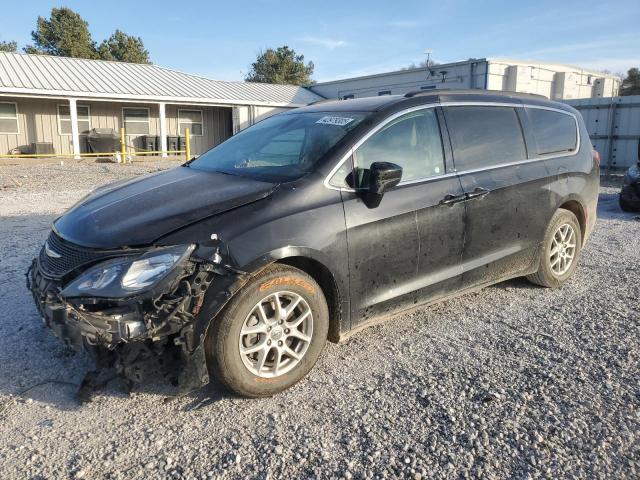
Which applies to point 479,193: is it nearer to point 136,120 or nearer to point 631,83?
point 136,120

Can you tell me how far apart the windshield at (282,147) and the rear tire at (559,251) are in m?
2.32

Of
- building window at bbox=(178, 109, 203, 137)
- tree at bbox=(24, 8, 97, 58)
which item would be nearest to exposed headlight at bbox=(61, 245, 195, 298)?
building window at bbox=(178, 109, 203, 137)

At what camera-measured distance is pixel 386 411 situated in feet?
9.65

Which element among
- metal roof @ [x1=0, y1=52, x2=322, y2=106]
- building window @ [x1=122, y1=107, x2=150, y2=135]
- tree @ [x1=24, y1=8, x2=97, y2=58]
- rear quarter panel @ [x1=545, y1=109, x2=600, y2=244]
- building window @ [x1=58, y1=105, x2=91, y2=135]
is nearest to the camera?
rear quarter panel @ [x1=545, y1=109, x2=600, y2=244]

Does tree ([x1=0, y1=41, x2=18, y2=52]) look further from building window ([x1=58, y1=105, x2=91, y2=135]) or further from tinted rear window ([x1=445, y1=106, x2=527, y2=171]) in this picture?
tinted rear window ([x1=445, y1=106, x2=527, y2=171])

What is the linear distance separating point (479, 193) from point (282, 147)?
1596 mm

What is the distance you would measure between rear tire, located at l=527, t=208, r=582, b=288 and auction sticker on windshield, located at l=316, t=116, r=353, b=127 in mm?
2276

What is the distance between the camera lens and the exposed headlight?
2.69 meters

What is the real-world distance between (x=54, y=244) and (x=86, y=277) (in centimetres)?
68

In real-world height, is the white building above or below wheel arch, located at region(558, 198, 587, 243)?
above

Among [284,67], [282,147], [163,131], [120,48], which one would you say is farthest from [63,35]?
[282,147]

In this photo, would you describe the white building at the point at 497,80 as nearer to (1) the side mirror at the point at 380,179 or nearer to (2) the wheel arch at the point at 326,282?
(1) the side mirror at the point at 380,179

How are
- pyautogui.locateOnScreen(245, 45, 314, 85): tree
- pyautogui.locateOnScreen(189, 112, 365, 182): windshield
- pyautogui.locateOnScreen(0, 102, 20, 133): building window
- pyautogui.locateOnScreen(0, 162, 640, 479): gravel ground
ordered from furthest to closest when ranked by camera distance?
1. pyautogui.locateOnScreen(245, 45, 314, 85): tree
2. pyautogui.locateOnScreen(0, 102, 20, 133): building window
3. pyautogui.locateOnScreen(189, 112, 365, 182): windshield
4. pyautogui.locateOnScreen(0, 162, 640, 479): gravel ground

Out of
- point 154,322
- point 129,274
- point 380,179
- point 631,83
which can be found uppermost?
Answer: point 631,83
